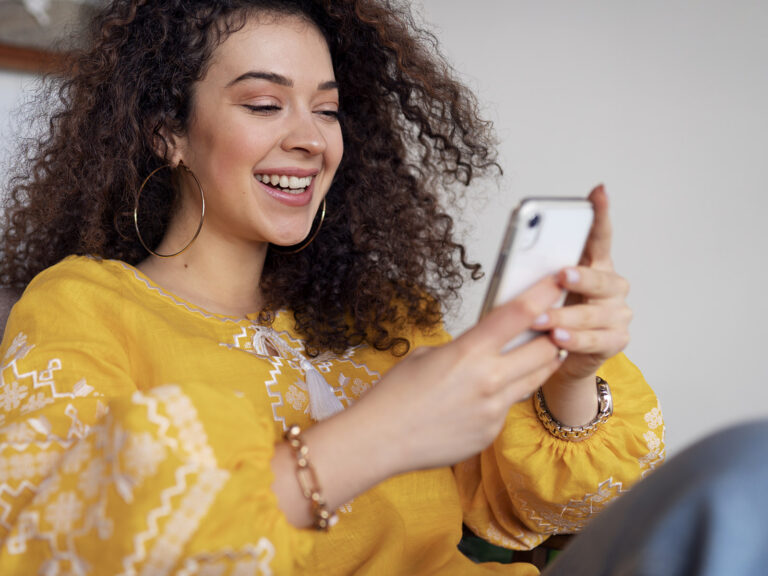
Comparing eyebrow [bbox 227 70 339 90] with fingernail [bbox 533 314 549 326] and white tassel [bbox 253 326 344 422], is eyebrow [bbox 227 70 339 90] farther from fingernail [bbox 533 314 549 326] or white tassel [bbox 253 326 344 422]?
fingernail [bbox 533 314 549 326]

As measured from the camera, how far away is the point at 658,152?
7.23 ft

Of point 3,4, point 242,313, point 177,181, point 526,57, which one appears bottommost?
point 242,313

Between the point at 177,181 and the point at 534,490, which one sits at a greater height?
the point at 177,181

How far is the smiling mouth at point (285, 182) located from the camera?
129cm

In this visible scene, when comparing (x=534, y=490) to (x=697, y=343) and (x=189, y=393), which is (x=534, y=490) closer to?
(x=189, y=393)

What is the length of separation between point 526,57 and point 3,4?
1.41 metres

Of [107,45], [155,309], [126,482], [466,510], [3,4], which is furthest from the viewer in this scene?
[3,4]

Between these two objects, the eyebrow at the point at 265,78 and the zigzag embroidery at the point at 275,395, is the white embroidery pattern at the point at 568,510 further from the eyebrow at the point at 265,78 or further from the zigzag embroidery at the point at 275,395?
the eyebrow at the point at 265,78

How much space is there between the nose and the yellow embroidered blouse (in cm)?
32

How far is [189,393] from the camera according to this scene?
782 mm

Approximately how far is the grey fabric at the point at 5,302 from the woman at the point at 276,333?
0.09 metres

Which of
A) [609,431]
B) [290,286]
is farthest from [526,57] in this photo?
[609,431]

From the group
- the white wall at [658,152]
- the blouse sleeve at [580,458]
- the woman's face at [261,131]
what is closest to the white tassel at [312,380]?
the woman's face at [261,131]

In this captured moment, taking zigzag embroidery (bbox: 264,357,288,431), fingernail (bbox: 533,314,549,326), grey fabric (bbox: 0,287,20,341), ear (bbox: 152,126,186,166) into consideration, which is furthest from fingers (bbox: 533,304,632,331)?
grey fabric (bbox: 0,287,20,341)
